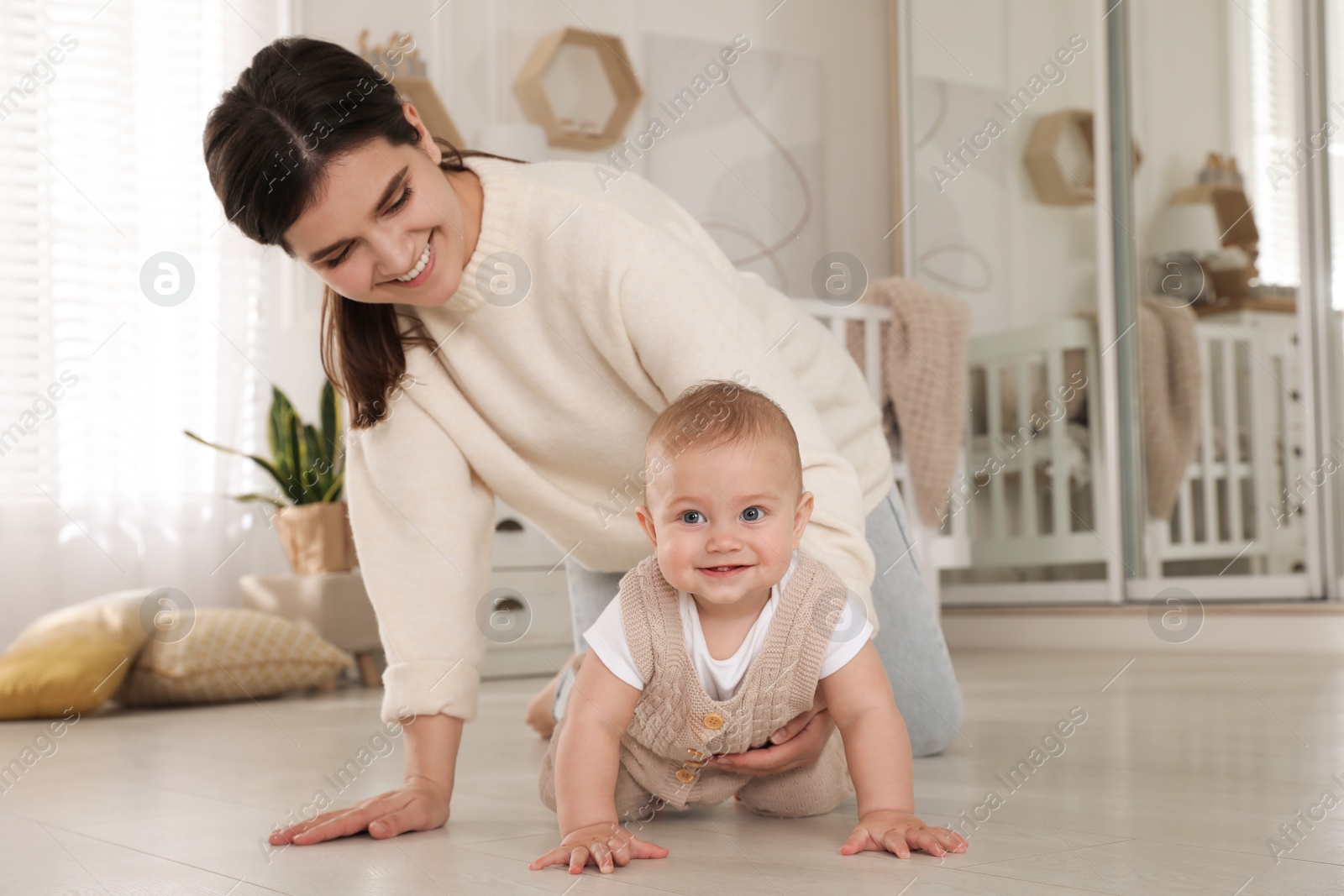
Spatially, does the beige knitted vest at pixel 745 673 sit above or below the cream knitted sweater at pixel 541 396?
below

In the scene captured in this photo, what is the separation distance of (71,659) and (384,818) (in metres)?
1.49

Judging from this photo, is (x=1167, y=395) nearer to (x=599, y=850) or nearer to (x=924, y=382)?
(x=924, y=382)

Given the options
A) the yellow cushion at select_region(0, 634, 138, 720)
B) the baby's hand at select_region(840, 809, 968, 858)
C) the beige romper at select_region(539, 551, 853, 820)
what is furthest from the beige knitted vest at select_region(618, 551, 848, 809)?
the yellow cushion at select_region(0, 634, 138, 720)

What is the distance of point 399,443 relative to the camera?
120 centimetres

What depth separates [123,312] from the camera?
115 inches

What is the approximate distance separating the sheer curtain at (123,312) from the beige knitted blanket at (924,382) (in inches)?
58.8

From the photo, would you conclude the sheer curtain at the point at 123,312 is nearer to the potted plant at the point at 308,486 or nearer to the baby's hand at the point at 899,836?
the potted plant at the point at 308,486

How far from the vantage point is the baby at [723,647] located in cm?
91

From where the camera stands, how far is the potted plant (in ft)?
9.04

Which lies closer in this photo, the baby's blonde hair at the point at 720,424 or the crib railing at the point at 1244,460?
the baby's blonde hair at the point at 720,424

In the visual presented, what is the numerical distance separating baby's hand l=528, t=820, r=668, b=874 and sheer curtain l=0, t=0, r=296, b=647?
7.53ft

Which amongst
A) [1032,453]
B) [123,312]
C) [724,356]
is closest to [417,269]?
[724,356]

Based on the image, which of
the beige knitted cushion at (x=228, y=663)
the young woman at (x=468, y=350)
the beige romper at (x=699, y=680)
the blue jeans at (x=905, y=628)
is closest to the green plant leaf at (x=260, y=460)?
the beige knitted cushion at (x=228, y=663)

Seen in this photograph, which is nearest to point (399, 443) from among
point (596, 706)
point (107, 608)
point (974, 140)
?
point (596, 706)
